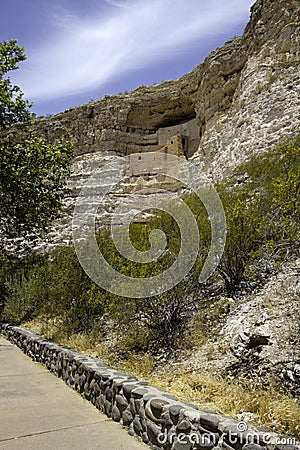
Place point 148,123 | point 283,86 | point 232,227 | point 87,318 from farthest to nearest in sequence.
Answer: point 148,123 < point 283,86 < point 87,318 < point 232,227

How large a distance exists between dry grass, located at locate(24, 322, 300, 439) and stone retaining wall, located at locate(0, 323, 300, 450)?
334 mm

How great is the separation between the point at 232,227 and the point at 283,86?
32.8ft

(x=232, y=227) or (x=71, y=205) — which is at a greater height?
(x=71, y=205)

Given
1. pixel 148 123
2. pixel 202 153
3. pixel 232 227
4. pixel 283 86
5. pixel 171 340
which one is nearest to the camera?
pixel 171 340

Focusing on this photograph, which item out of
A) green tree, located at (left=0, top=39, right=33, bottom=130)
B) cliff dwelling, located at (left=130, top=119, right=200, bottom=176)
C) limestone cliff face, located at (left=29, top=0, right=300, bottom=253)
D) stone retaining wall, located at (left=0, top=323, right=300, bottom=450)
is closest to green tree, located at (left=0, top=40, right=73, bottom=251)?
green tree, located at (left=0, top=39, right=33, bottom=130)

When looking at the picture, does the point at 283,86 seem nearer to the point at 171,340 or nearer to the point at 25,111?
the point at 25,111

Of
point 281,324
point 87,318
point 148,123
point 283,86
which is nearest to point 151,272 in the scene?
point 281,324

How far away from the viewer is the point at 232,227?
662 centimetres

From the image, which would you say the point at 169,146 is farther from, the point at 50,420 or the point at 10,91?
the point at 50,420

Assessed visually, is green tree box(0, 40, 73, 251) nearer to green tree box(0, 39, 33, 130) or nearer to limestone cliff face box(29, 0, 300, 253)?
green tree box(0, 39, 33, 130)

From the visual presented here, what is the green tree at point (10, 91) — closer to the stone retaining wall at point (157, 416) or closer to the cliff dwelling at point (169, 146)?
the stone retaining wall at point (157, 416)

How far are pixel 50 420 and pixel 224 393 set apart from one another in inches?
68.9

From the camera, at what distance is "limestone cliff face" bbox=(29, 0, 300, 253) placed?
47.1ft

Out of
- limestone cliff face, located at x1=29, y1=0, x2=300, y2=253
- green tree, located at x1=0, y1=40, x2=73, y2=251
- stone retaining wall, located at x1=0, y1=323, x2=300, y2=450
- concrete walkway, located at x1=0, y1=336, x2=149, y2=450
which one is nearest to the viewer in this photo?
stone retaining wall, located at x1=0, y1=323, x2=300, y2=450
